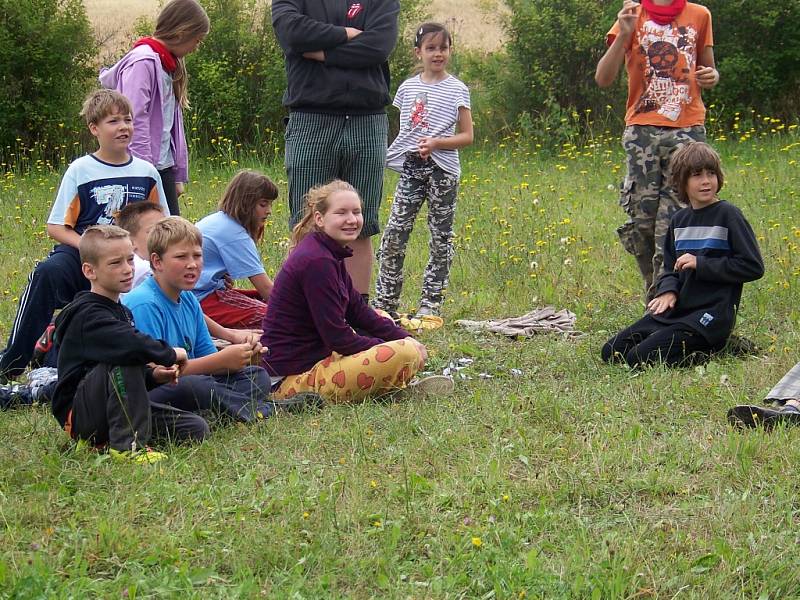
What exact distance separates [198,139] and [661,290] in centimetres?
994

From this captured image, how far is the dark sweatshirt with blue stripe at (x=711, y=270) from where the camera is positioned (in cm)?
602

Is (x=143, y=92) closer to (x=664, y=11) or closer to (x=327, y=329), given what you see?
(x=327, y=329)

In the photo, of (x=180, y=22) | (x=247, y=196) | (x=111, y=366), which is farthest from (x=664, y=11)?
(x=111, y=366)

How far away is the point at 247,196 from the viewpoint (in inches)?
248

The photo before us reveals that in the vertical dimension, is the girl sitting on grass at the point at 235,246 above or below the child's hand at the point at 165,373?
above

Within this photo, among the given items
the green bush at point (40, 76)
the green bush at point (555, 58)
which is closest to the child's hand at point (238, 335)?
the green bush at point (555, 58)

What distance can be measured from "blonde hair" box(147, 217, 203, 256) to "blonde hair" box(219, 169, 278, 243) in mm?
1143

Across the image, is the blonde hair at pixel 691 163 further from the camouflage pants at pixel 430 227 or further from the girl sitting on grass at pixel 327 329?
the girl sitting on grass at pixel 327 329

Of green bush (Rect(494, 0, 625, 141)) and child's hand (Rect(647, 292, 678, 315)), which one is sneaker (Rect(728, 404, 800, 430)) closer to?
child's hand (Rect(647, 292, 678, 315))

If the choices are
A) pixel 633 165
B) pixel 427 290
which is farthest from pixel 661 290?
pixel 427 290

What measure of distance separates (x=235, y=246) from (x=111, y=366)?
176 cm

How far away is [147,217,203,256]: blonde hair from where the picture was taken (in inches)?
200

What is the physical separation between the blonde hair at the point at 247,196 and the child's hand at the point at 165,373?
1.71m

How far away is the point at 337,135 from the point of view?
705 cm
